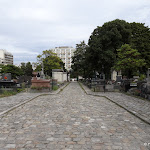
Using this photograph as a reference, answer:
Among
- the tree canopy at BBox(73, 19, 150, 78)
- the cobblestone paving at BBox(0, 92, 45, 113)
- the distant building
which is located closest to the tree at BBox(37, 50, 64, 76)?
the tree canopy at BBox(73, 19, 150, 78)

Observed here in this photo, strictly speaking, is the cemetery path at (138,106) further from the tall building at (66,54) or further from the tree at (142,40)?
the tall building at (66,54)

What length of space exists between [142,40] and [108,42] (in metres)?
8.29

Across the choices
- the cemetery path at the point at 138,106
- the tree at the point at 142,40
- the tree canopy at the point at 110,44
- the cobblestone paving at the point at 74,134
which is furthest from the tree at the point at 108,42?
the cobblestone paving at the point at 74,134

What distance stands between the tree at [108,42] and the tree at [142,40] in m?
3.87

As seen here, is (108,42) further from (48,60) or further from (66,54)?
(66,54)

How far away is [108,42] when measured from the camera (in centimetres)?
2302

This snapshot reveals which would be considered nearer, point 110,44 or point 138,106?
point 138,106

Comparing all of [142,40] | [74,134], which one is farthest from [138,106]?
[142,40]

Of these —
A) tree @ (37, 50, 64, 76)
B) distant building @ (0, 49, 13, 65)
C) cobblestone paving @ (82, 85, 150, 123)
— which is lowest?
cobblestone paving @ (82, 85, 150, 123)

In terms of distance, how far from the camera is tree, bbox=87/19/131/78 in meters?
22.3

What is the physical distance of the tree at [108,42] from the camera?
22.3 m

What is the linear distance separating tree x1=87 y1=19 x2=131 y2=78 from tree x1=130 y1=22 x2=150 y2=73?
387cm

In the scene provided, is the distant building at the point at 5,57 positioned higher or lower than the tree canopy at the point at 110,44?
higher

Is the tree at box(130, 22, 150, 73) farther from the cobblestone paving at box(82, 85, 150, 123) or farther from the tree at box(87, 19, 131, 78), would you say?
the cobblestone paving at box(82, 85, 150, 123)
